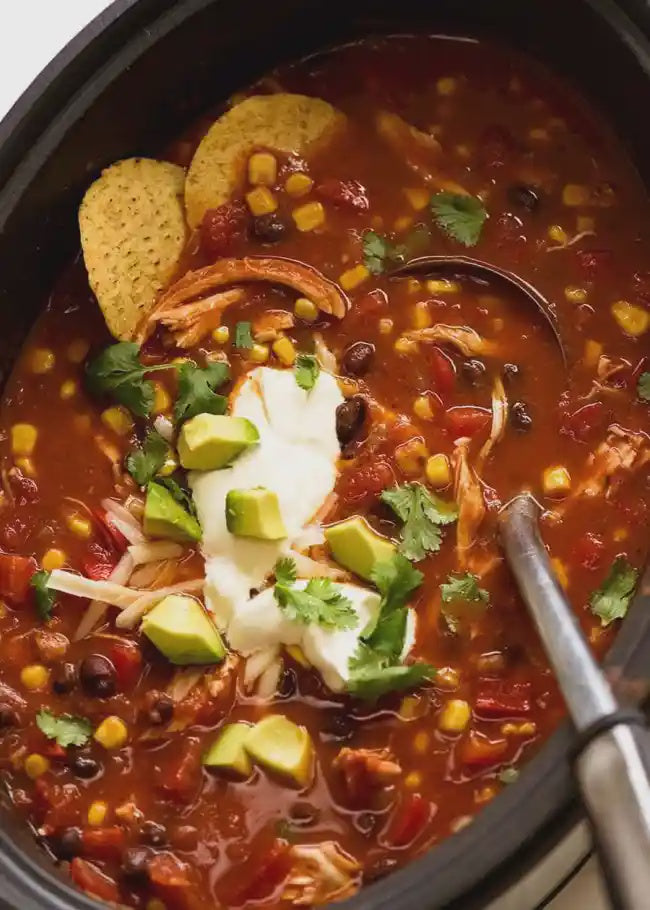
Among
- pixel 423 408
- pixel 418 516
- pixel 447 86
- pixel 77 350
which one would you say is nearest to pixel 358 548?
pixel 418 516

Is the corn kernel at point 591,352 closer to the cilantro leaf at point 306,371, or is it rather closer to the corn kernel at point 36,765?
the cilantro leaf at point 306,371

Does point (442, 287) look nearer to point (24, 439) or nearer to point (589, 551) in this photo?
point (589, 551)

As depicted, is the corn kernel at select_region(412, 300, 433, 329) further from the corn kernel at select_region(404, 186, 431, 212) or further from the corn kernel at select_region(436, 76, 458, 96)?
the corn kernel at select_region(436, 76, 458, 96)

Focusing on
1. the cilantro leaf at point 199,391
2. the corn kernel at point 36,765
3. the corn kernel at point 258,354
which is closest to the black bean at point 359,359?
the corn kernel at point 258,354

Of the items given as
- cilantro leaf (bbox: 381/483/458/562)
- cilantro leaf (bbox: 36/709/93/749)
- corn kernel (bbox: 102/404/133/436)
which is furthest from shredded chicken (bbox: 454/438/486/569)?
cilantro leaf (bbox: 36/709/93/749)

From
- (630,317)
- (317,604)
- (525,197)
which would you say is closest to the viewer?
(317,604)

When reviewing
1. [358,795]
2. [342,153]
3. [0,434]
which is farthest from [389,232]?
[358,795]
